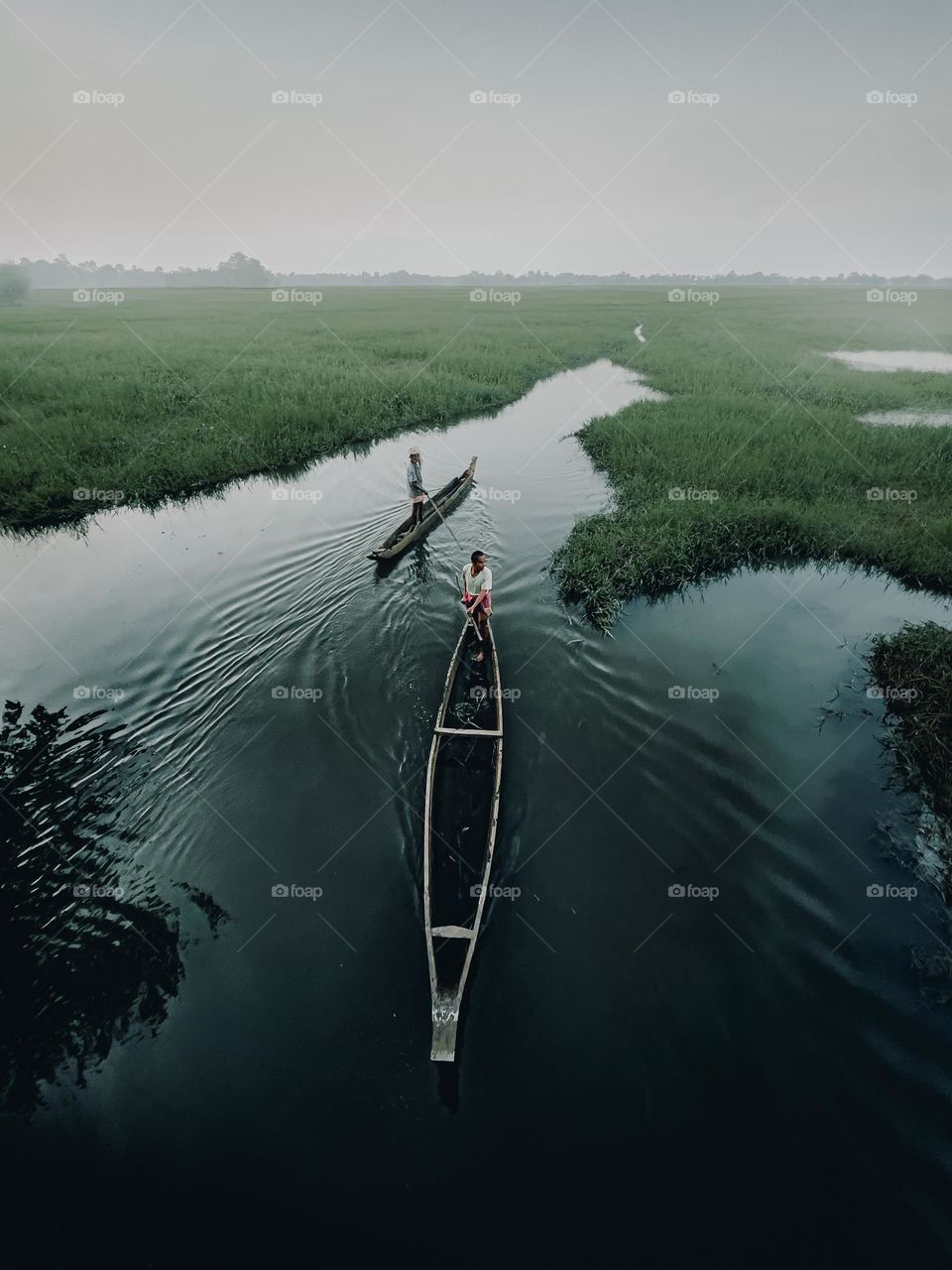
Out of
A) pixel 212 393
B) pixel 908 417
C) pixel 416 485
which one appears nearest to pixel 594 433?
pixel 416 485

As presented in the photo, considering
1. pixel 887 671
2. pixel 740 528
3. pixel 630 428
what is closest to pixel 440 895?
pixel 887 671

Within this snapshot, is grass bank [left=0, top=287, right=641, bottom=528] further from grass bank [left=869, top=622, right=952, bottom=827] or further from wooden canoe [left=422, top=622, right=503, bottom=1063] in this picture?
grass bank [left=869, top=622, right=952, bottom=827]

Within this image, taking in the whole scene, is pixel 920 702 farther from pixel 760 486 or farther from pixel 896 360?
pixel 896 360

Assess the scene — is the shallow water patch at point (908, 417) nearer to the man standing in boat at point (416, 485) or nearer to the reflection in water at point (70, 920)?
the man standing in boat at point (416, 485)

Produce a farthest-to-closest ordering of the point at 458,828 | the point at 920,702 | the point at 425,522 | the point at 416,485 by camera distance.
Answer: the point at 425,522, the point at 416,485, the point at 920,702, the point at 458,828

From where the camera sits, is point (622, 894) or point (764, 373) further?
point (764, 373)

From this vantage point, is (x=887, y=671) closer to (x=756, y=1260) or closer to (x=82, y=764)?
(x=756, y=1260)
